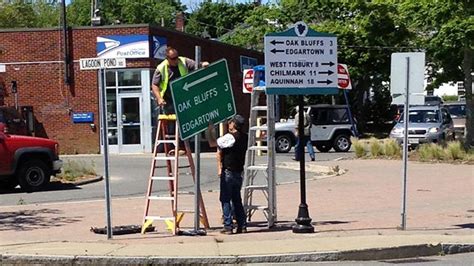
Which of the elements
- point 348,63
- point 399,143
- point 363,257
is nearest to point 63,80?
point 399,143

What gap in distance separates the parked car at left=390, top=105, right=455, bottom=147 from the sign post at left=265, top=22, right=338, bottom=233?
61.5 feet

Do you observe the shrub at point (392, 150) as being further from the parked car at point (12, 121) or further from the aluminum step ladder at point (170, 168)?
the aluminum step ladder at point (170, 168)

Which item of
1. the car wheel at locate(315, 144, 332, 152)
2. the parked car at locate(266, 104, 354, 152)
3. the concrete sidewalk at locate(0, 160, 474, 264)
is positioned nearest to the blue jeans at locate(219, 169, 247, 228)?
the concrete sidewalk at locate(0, 160, 474, 264)

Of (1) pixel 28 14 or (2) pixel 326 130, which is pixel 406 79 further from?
(1) pixel 28 14

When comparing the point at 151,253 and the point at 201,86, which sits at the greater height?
the point at 201,86

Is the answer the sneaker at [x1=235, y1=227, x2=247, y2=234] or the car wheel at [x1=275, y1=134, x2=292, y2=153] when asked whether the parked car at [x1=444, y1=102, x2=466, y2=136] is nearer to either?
the car wheel at [x1=275, y1=134, x2=292, y2=153]

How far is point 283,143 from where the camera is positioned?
3200 centimetres

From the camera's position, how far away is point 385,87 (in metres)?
59.4

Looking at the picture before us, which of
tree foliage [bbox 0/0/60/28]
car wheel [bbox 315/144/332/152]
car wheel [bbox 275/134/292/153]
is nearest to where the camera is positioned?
car wheel [bbox 275/134/292/153]

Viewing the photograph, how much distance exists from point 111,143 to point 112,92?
2167 mm

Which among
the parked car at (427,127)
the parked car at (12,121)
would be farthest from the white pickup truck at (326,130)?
the parked car at (12,121)

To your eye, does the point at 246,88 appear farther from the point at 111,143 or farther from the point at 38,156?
the point at 111,143

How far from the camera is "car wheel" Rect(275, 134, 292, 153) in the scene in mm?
31875

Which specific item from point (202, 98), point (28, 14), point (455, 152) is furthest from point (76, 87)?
point (28, 14)
